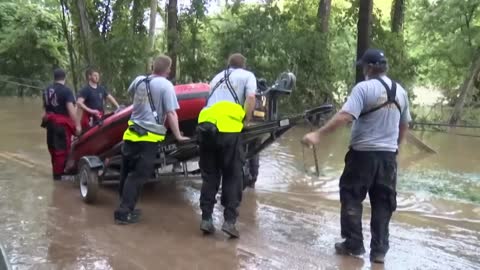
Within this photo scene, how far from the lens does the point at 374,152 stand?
5.69m

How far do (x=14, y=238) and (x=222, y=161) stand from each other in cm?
226

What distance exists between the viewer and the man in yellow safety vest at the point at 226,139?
639cm

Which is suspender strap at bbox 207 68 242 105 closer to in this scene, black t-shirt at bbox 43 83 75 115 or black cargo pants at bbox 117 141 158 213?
black cargo pants at bbox 117 141 158 213

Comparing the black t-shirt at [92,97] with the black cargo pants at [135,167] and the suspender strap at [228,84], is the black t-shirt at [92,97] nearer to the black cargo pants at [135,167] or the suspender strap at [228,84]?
the black cargo pants at [135,167]

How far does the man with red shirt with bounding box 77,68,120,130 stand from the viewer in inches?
369

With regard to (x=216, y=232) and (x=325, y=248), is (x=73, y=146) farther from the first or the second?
(x=325, y=248)

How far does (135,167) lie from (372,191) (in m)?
2.71

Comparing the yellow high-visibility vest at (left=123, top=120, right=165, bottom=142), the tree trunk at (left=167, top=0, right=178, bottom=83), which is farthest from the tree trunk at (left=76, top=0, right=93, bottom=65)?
the yellow high-visibility vest at (left=123, top=120, right=165, bottom=142)

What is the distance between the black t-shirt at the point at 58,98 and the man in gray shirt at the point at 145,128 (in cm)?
247

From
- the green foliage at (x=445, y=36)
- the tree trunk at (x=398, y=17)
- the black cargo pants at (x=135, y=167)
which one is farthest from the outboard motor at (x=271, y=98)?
the green foliage at (x=445, y=36)

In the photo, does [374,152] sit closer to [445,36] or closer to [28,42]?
[445,36]

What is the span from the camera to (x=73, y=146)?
9164 millimetres

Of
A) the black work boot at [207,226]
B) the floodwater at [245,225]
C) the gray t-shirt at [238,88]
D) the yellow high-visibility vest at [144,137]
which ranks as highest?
the gray t-shirt at [238,88]

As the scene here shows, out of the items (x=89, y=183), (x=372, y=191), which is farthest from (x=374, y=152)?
(x=89, y=183)
